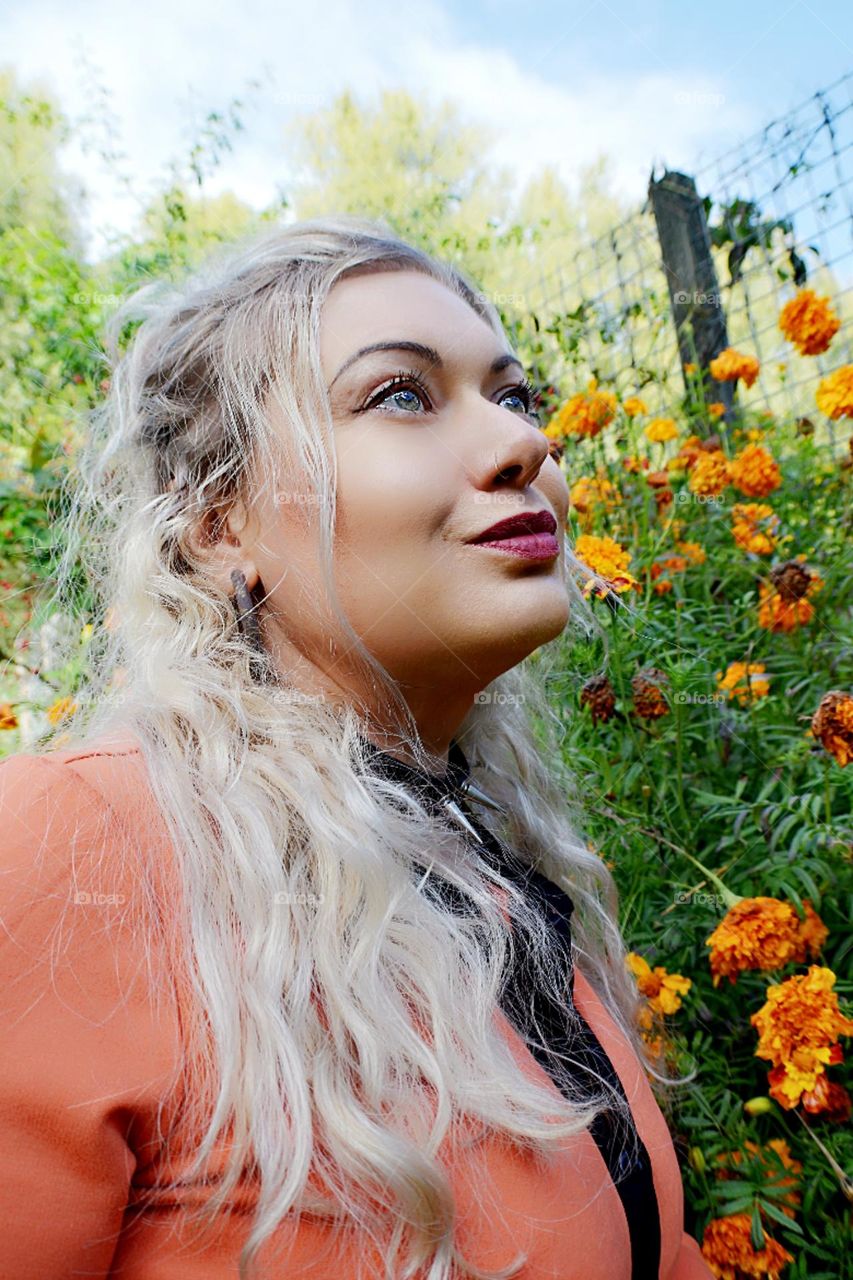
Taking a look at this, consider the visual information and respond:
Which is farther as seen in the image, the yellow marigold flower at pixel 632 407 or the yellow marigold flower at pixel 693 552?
the yellow marigold flower at pixel 632 407

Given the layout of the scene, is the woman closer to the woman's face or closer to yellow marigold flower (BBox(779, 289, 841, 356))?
the woman's face

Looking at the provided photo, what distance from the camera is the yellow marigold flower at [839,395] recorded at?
1714 mm

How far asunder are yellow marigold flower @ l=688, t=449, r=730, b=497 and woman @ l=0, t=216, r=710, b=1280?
1.99 feet

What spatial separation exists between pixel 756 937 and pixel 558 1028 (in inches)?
14.7

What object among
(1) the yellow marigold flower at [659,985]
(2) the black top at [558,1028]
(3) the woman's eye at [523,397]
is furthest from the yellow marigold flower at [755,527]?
(2) the black top at [558,1028]

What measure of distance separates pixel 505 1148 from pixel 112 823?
0.41 metres

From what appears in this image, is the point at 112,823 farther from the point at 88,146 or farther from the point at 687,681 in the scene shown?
the point at 88,146

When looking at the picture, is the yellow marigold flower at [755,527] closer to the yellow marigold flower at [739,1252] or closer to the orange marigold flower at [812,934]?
the orange marigold flower at [812,934]

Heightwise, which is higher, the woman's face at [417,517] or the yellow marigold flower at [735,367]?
the yellow marigold flower at [735,367]

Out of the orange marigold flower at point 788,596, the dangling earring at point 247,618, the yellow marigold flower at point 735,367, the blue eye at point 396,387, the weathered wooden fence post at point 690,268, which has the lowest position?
the orange marigold flower at point 788,596

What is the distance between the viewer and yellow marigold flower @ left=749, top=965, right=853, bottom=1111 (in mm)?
1089

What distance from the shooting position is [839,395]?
1.72 metres

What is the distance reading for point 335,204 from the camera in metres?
Answer: 10.9

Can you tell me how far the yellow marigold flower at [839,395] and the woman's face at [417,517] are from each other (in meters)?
0.97
